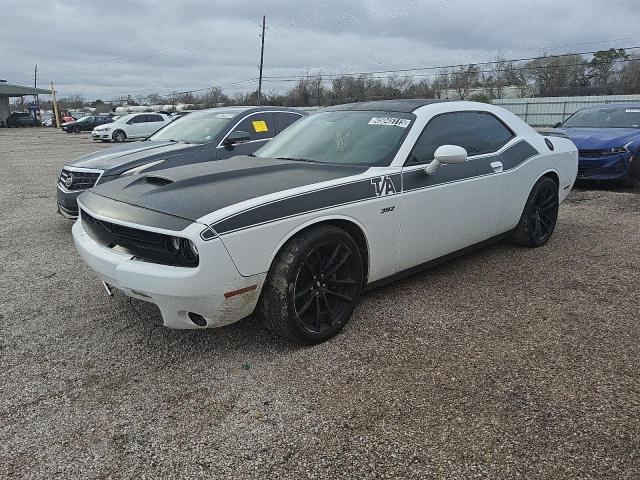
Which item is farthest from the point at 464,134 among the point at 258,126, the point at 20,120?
the point at 20,120

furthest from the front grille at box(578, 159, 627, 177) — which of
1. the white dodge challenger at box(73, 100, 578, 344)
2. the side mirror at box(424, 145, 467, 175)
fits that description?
the side mirror at box(424, 145, 467, 175)

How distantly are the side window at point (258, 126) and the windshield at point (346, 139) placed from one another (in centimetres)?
239

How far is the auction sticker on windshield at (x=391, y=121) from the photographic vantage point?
3875mm

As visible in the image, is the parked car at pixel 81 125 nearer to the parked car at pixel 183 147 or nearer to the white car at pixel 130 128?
the white car at pixel 130 128

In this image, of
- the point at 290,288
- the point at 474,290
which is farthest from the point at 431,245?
the point at 290,288

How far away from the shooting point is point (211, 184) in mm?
3246

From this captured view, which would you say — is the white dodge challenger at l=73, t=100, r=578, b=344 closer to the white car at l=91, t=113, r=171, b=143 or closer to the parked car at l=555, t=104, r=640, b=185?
the parked car at l=555, t=104, r=640, b=185

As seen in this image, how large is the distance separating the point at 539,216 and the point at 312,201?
3.06 metres

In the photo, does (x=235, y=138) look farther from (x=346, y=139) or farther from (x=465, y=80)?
(x=465, y=80)

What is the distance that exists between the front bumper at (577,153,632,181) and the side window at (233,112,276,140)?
5223 mm

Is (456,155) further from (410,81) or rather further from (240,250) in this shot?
(410,81)

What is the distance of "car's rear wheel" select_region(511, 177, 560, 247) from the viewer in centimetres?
497

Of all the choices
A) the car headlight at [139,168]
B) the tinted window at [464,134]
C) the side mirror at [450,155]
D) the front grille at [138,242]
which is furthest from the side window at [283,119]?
the front grille at [138,242]

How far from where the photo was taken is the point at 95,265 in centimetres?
313
